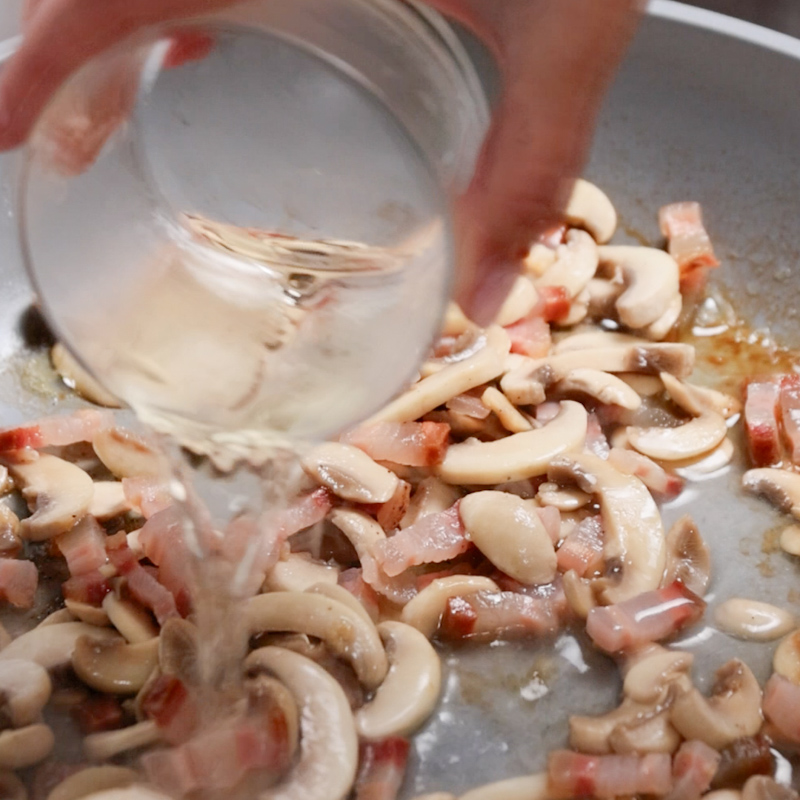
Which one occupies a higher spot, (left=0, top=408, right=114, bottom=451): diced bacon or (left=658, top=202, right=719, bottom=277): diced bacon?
(left=658, top=202, right=719, bottom=277): diced bacon

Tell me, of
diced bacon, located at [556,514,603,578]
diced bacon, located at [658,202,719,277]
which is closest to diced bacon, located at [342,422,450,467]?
diced bacon, located at [556,514,603,578]

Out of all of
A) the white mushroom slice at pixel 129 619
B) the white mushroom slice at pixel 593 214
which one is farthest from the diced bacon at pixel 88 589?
the white mushroom slice at pixel 593 214

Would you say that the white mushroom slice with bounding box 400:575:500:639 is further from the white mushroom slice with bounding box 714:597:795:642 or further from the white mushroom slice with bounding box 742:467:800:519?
the white mushroom slice with bounding box 742:467:800:519

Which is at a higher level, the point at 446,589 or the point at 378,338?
the point at 378,338

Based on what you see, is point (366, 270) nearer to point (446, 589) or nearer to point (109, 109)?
point (109, 109)

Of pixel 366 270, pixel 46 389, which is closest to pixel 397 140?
pixel 366 270

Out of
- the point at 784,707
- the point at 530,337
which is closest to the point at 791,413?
the point at 530,337
